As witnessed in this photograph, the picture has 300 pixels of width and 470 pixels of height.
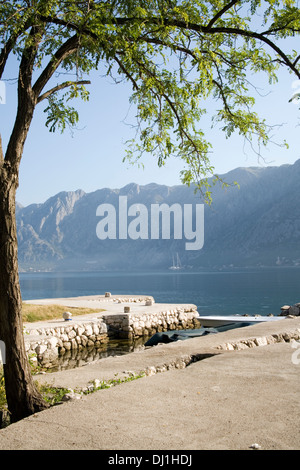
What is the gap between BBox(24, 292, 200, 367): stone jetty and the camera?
63.1 feet

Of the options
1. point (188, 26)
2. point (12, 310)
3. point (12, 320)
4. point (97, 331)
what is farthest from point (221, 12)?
point (97, 331)

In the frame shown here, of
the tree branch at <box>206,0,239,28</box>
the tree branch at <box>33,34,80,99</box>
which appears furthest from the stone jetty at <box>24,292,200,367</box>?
the tree branch at <box>206,0,239,28</box>

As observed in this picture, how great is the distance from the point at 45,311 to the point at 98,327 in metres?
3.64

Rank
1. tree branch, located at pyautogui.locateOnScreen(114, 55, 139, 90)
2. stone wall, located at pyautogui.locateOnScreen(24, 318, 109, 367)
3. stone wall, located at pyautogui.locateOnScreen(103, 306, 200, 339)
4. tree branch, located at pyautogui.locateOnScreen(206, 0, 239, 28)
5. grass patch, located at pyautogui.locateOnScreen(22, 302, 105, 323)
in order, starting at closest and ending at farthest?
tree branch, located at pyautogui.locateOnScreen(206, 0, 239, 28)
tree branch, located at pyautogui.locateOnScreen(114, 55, 139, 90)
stone wall, located at pyautogui.locateOnScreen(24, 318, 109, 367)
grass patch, located at pyautogui.locateOnScreen(22, 302, 105, 323)
stone wall, located at pyautogui.locateOnScreen(103, 306, 200, 339)

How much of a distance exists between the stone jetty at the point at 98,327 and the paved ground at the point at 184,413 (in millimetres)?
9834

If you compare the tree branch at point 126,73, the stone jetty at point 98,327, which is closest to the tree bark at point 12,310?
the tree branch at point 126,73

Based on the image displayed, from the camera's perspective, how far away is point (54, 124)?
866 cm

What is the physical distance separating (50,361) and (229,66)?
1427 cm

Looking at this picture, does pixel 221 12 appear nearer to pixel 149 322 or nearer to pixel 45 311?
pixel 45 311

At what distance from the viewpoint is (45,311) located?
25.4 meters

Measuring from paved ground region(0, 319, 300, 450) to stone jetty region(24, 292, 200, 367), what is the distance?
9834 millimetres

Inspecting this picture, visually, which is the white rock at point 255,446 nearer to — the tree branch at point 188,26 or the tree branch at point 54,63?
the tree branch at point 54,63

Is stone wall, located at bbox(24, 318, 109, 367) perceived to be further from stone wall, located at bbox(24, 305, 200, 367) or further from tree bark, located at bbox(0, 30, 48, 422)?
tree bark, located at bbox(0, 30, 48, 422)
